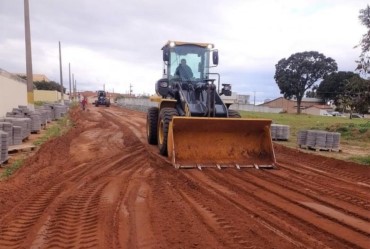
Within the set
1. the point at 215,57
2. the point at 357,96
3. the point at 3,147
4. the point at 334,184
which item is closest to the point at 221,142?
the point at 334,184

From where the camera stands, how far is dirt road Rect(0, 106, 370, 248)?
15.8 ft

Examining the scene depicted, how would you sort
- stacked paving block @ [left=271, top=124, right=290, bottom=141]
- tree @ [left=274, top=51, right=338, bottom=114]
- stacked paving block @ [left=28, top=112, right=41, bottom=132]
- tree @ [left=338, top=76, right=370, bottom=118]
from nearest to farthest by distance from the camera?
tree @ [left=338, top=76, right=370, bottom=118]
stacked paving block @ [left=271, top=124, right=290, bottom=141]
stacked paving block @ [left=28, top=112, right=41, bottom=132]
tree @ [left=274, top=51, right=338, bottom=114]

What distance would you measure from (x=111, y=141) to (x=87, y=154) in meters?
3.52

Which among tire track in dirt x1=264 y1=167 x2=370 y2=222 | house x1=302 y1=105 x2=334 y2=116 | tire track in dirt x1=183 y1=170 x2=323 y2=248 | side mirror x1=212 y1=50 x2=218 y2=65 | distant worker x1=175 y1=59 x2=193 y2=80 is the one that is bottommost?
house x1=302 y1=105 x2=334 y2=116

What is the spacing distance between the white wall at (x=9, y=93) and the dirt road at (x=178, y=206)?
36.2 feet

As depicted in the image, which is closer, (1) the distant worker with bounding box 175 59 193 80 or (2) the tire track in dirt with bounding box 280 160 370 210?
(2) the tire track in dirt with bounding box 280 160 370 210

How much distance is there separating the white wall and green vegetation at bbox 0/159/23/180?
1022 centimetres

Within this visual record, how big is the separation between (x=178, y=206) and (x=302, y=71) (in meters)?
53.9

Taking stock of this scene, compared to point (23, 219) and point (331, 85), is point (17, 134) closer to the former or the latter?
point (23, 219)

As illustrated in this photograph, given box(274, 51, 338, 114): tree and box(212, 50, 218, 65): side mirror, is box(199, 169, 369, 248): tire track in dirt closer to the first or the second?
box(212, 50, 218, 65): side mirror

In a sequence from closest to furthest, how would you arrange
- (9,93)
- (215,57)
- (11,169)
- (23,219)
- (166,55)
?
1. (23,219)
2. (11,169)
3. (215,57)
4. (166,55)
5. (9,93)

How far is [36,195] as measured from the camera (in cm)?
693

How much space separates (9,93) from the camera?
74.5ft

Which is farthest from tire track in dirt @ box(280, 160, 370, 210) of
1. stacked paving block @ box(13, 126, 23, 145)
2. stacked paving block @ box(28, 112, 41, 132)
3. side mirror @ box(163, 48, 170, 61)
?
stacked paving block @ box(28, 112, 41, 132)
